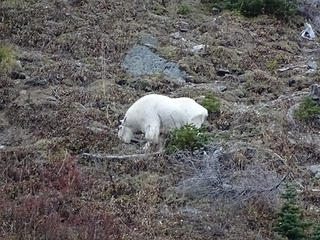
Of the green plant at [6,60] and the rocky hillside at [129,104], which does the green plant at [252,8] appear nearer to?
the rocky hillside at [129,104]

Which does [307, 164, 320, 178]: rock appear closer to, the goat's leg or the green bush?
the goat's leg

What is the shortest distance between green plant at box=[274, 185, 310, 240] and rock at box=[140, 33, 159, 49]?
265 inches

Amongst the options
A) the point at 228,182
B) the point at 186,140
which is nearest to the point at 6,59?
the point at 186,140

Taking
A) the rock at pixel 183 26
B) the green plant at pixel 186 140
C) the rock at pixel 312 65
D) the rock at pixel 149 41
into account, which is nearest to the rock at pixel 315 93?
the rock at pixel 312 65

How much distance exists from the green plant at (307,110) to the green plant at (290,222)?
3355 millimetres

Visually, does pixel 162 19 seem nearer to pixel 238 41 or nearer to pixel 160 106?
pixel 238 41

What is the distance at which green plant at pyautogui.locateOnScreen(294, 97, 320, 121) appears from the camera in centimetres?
1062

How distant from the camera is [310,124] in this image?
415 inches

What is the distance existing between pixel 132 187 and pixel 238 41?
22.8 feet

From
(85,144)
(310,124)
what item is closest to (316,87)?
(310,124)

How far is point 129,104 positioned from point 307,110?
104 inches

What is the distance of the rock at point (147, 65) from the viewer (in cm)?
1258

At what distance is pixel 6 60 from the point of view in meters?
12.0

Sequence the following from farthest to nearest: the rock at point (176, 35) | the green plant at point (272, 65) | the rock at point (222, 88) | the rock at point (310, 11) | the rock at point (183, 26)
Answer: the rock at point (310, 11), the rock at point (183, 26), the rock at point (176, 35), the green plant at point (272, 65), the rock at point (222, 88)
